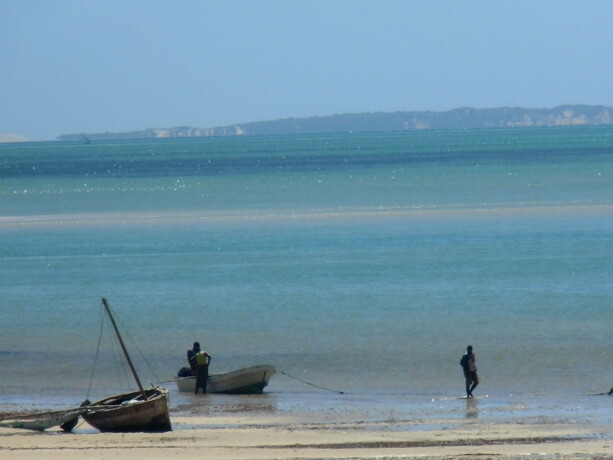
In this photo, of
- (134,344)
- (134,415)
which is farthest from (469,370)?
(134,344)

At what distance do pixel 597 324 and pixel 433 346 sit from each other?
181 inches

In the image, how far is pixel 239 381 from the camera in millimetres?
21766

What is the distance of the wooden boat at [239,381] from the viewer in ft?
71.3

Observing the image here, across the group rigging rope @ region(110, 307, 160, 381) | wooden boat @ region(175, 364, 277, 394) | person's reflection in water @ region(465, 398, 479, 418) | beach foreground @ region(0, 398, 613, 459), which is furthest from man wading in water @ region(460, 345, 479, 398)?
rigging rope @ region(110, 307, 160, 381)

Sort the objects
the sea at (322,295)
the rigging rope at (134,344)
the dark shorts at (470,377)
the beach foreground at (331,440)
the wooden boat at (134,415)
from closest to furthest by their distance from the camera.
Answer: the beach foreground at (331,440), the wooden boat at (134,415), the dark shorts at (470,377), the sea at (322,295), the rigging rope at (134,344)

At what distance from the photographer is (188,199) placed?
253 feet

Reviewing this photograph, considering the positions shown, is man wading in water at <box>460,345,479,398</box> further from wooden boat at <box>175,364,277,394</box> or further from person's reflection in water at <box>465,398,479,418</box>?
wooden boat at <box>175,364,277,394</box>

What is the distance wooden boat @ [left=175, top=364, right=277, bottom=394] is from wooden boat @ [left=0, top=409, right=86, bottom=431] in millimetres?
4600

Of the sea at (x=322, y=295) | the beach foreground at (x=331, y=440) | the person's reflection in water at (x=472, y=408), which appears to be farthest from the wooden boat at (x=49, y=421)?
the person's reflection in water at (x=472, y=408)

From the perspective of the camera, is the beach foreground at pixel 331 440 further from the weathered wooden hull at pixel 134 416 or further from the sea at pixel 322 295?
the sea at pixel 322 295

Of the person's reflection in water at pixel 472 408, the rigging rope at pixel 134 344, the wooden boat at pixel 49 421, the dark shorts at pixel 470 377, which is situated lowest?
the rigging rope at pixel 134 344

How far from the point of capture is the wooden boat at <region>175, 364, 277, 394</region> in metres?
21.7

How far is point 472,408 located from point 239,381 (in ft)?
15.6

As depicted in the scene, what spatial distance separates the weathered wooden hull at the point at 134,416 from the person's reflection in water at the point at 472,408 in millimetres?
4913
